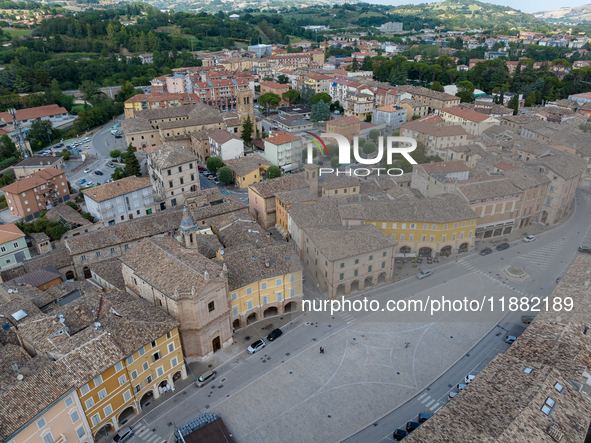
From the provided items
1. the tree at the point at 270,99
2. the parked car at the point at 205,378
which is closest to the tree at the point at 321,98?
the tree at the point at 270,99

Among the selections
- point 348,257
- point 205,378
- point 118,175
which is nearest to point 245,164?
point 118,175

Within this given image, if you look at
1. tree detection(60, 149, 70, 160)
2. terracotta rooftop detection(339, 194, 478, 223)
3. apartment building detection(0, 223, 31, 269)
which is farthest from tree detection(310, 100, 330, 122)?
apartment building detection(0, 223, 31, 269)

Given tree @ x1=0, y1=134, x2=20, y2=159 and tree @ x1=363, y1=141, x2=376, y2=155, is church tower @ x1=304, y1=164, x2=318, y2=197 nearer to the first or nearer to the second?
tree @ x1=363, y1=141, x2=376, y2=155

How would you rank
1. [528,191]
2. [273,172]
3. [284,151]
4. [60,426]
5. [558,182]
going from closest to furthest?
1. [60,426]
2. [528,191]
3. [558,182]
4. [273,172]
5. [284,151]

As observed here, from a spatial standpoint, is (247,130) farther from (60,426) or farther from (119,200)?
(60,426)

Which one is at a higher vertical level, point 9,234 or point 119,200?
point 9,234

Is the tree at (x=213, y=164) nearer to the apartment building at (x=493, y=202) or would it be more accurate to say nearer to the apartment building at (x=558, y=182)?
the apartment building at (x=493, y=202)

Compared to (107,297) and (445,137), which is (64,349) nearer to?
(107,297)
